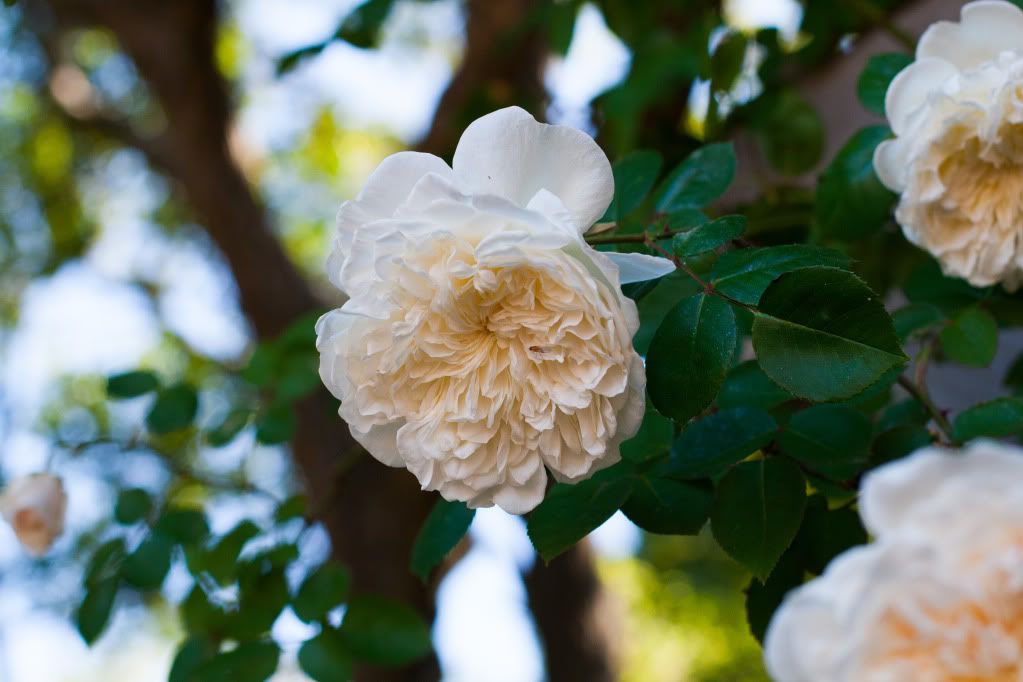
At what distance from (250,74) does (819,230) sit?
3886 mm

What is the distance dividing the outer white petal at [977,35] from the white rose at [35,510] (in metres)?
0.88

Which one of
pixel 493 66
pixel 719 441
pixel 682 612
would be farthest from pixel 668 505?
pixel 682 612

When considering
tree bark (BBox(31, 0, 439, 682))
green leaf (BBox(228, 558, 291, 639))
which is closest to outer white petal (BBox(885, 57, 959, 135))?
green leaf (BBox(228, 558, 291, 639))

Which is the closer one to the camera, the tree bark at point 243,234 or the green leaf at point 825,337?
the green leaf at point 825,337

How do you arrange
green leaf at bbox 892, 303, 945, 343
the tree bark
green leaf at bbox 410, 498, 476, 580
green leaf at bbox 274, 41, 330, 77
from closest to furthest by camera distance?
green leaf at bbox 410, 498, 476, 580, green leaf at bbox 892, 303, 945, 343, green leaf at bbox 274, 41, 330, 77, the tree bark

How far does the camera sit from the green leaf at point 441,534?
2.10 feet

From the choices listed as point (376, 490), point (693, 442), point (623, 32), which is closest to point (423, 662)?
point (376, 490)

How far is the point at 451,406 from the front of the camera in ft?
1.53

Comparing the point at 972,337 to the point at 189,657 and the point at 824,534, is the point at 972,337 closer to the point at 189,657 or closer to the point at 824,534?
the point at 824,534

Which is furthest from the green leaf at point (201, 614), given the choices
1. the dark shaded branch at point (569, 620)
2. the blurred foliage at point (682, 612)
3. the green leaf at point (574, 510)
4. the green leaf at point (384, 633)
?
the blurred foliage at point (682, 612)

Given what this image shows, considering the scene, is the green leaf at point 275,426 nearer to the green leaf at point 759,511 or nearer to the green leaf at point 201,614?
the green leaf at point 201,614

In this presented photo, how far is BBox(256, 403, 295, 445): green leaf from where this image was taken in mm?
920

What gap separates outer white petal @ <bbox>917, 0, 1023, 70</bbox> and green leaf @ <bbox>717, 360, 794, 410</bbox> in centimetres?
24

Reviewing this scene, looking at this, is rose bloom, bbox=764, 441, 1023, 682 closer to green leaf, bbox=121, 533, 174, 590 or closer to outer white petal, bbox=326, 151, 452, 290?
outer white petal, bbox=326, 151, 452, 290
